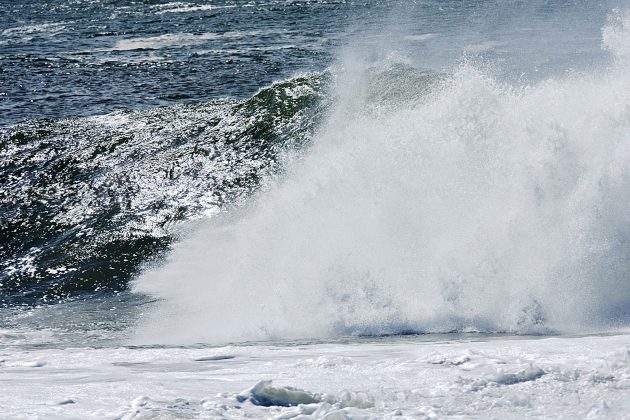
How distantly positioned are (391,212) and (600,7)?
23445 millimetres

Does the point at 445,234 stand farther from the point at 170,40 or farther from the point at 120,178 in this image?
the point at 170,40

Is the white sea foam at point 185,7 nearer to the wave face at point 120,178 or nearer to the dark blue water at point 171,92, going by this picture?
the dark blue water at point 171,92

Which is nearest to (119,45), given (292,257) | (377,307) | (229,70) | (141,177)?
(229,70)

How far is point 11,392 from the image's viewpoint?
5910 mm

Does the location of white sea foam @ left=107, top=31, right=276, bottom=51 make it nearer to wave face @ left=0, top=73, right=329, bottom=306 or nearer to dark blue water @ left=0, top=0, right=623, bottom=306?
dark blue water @ left=0, top=0, right=623, bottom=306

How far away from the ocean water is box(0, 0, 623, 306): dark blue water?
0.27ft

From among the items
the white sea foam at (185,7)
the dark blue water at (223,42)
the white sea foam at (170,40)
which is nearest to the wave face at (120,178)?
the dark blue water at (223,42)

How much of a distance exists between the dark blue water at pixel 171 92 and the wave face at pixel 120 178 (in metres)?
0.04

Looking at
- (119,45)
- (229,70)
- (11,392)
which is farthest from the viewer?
(119,45)

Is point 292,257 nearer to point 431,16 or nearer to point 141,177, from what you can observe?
point 141,177

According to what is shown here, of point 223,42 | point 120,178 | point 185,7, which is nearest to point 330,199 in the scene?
point 120,178

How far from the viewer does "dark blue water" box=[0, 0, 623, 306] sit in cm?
1352

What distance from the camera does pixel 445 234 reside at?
10617mm

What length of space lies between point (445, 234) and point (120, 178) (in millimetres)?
7373
